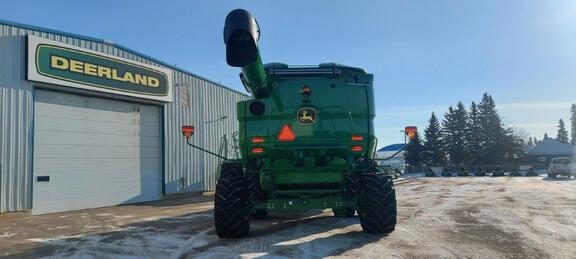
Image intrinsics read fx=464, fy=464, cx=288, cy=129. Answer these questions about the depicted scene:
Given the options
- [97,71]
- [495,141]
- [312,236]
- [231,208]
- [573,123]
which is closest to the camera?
[231,208]

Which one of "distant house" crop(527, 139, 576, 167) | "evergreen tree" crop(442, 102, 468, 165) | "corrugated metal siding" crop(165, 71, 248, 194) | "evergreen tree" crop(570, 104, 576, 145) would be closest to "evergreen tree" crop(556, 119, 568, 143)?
"evergreen tree" crop(570, 104, 576, 145)

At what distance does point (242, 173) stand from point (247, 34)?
10.7 ft

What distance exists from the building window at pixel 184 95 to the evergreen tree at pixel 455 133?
58.2 m

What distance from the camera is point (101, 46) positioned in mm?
17219

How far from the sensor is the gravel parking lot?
23.4 feet

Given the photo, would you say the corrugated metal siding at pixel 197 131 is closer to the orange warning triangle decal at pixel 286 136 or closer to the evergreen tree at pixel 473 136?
the orange warning triangle decal at pixel 286 136

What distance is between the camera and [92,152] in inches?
669

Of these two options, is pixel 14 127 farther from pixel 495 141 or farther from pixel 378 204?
pixel 495 141

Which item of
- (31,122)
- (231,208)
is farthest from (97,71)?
(231,208)

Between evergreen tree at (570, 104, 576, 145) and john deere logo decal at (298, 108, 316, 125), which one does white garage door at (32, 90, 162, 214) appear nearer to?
john deere logo decal at (298, 108, 316, 125)

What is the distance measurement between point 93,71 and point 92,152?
295 centimetres

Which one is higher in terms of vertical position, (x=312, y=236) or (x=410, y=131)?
(x=410, y=131)

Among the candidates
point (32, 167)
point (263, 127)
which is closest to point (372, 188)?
point (263, 127)

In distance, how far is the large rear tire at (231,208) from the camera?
26.7ft
